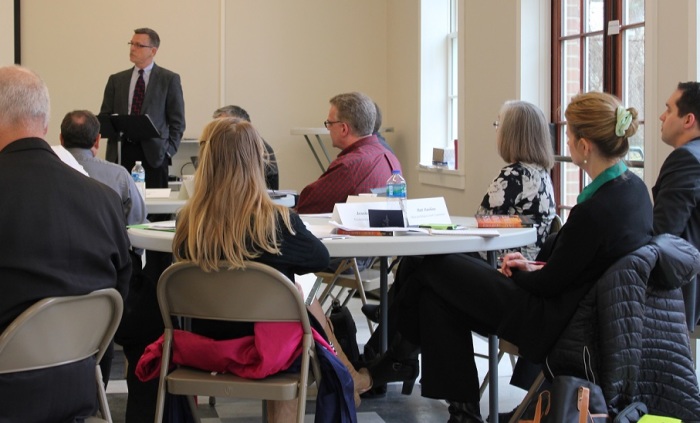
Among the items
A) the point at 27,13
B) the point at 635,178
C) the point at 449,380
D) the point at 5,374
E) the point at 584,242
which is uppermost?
the point at 27,13

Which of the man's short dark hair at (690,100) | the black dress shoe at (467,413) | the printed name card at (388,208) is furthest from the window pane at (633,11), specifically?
the black dress shoe at (467,413)

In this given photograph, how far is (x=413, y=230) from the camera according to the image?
3.15 metres

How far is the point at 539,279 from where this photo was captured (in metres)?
2.85

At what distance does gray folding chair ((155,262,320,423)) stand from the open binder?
3.82 meters

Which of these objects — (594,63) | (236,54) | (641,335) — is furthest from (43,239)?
(236,54)

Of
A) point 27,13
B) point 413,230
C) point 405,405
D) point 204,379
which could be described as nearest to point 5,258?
point 204,379

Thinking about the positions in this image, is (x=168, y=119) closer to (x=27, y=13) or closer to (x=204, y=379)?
(x=27, y=13)

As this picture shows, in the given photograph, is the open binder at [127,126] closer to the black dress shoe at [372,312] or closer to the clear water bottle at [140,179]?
the clear water bottle at [140,179]

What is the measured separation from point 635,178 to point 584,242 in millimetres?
295

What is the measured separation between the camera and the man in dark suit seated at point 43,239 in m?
2.07

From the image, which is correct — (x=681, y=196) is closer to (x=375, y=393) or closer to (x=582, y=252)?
(x=582, y=252)

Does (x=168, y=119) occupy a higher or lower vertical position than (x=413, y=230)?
higher

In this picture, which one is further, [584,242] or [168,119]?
[168,119]

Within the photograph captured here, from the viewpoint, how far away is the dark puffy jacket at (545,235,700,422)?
2.54 metres
